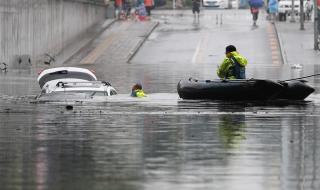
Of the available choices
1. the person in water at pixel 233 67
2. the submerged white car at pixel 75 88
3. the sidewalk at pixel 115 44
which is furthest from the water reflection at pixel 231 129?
the sidewalk at pixel 115 44

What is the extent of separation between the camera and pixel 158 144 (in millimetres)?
18766

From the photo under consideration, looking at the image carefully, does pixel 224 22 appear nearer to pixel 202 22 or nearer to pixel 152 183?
pixel 202 22

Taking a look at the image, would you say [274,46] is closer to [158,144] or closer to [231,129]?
[231,129]

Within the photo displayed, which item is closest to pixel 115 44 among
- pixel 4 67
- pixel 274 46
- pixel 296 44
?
pixel 274 46

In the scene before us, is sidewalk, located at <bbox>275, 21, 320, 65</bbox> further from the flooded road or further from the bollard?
the flooded road

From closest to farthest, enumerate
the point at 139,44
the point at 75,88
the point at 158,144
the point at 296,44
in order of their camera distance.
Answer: the point at 158,144 → the point at 75,88 → the point at 296,44 → the point at 139,44

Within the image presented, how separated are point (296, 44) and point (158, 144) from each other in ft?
164

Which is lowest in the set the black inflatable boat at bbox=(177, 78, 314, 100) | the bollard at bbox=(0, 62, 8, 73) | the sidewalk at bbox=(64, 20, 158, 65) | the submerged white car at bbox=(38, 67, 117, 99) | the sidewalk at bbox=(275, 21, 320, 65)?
the sidewalk at bbox=(275, 21, 320, 65)

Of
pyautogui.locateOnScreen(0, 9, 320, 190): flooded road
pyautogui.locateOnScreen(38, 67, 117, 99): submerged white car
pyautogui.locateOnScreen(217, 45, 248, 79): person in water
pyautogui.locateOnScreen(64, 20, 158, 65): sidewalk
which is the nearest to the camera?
pyautogui.locateOnScreen(0, 9, 320, 190): flooded road

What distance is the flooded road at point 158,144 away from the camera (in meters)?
14.3

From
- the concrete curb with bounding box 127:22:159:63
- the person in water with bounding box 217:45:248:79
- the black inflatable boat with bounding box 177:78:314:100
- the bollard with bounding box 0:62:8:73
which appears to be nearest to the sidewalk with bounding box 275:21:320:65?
the concrete curb with bounding box 127:22:159:63

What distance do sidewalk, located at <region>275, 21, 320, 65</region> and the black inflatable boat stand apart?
2800 centimetres

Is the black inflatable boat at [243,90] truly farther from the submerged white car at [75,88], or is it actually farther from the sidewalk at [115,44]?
the sidewalk at [115,44]

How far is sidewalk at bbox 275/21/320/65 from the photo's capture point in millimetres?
61278
